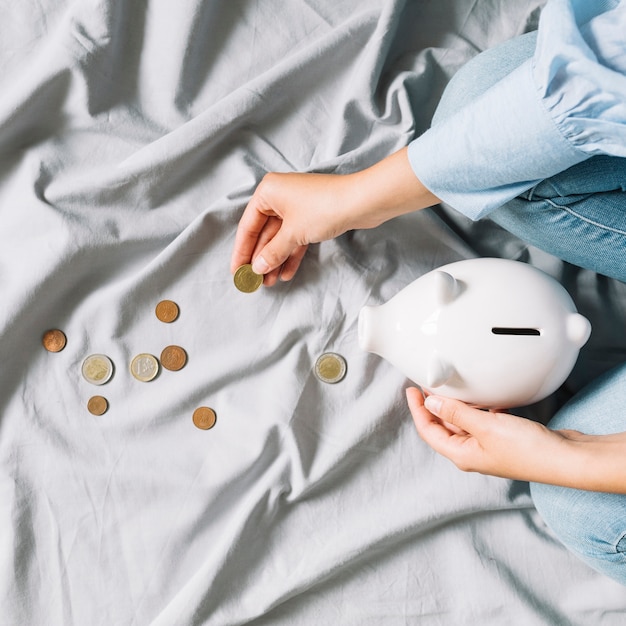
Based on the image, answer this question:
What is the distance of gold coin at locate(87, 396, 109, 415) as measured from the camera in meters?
0.86

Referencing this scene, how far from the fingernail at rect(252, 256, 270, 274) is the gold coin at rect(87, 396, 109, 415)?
256 mm

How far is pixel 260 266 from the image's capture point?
837mm

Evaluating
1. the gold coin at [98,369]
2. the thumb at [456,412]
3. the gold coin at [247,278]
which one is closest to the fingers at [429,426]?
the thumb at [456,412]

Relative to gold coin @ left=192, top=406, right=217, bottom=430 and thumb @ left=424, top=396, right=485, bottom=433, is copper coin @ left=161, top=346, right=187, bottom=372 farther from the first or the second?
thumb @ left=424, top=396, right=485, bottom=433

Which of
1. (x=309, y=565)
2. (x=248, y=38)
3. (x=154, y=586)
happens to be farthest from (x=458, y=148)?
(x=154, y=586)

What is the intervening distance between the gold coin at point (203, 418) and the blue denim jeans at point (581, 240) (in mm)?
406

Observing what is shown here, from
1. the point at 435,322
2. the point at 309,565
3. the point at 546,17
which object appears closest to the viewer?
the point at 546,17

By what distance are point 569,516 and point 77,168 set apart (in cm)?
74

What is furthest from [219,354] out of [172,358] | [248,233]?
[248,233]

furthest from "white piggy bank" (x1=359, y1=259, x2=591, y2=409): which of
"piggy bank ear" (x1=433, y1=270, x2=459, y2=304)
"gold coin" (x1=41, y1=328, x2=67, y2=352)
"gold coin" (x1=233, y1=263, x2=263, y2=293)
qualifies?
"gold coin" (x1=41, y1=328, x2=67, y2=352)

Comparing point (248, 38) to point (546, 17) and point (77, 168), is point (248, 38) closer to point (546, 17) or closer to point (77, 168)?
point (77, 168)

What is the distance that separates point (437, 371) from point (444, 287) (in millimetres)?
86

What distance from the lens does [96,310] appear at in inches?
34.4

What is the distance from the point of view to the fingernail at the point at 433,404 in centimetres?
76
